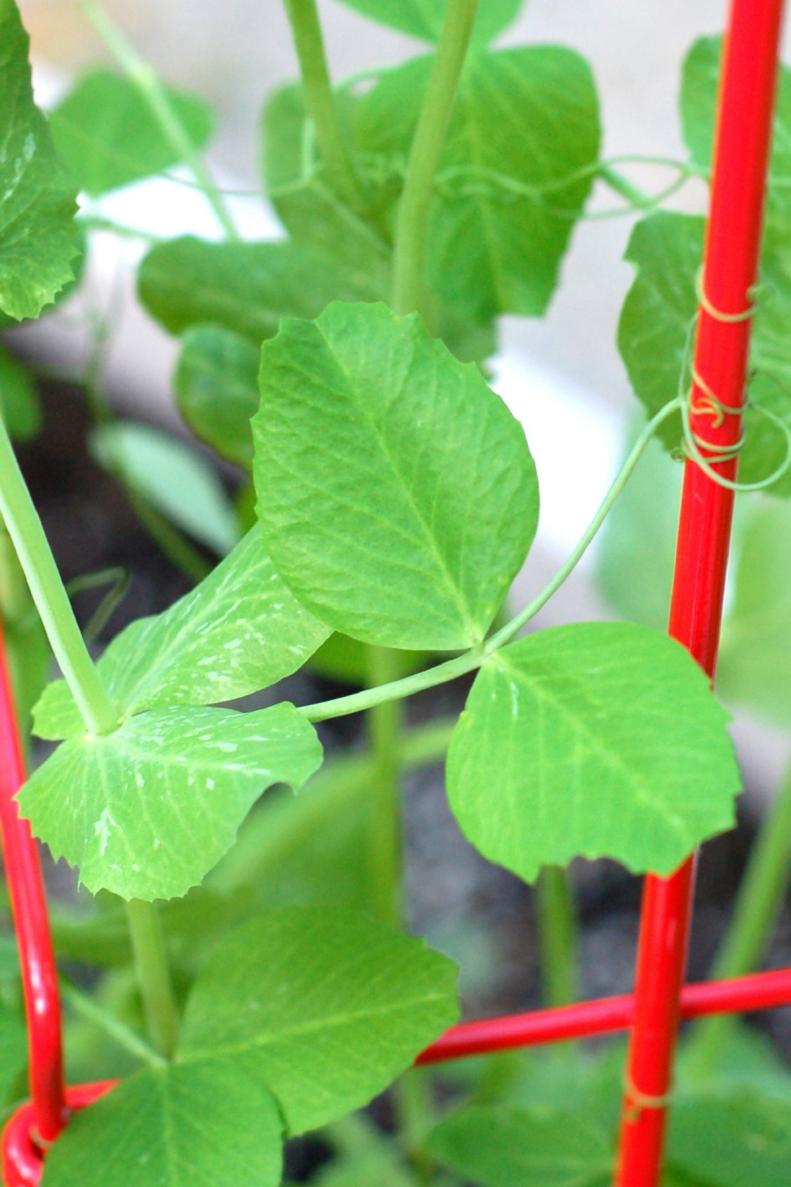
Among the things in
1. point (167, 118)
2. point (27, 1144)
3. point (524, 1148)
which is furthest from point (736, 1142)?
point (167, 118)

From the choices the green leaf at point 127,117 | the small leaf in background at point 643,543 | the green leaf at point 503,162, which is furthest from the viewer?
the small leaf in background at point 643,543

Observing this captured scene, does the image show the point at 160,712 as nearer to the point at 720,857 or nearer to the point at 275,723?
the point at 275,723

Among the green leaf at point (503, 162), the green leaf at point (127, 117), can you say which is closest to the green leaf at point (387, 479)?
the green leaf at point (503, 162)

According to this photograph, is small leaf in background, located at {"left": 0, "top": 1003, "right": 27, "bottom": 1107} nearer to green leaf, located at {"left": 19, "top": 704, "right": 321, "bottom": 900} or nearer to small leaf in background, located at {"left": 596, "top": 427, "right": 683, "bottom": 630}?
green leaf, located at {"left": 19, "top": 704, "right": 321, "bottom": 900}

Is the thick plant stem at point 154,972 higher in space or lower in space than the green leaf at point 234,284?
lower

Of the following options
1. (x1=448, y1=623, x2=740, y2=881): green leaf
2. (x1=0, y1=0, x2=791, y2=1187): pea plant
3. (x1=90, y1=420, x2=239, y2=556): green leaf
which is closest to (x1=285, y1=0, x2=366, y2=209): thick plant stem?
(x1=0, y1=0, x2=791, y2=1187): pea plant

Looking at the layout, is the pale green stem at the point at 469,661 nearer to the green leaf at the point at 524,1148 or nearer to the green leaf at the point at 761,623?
the green leaf at the point at 524,1148

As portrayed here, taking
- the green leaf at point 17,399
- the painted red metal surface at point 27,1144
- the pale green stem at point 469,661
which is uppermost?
the green leaf at point 17,399

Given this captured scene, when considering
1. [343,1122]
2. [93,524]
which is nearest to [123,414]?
[93,524]
